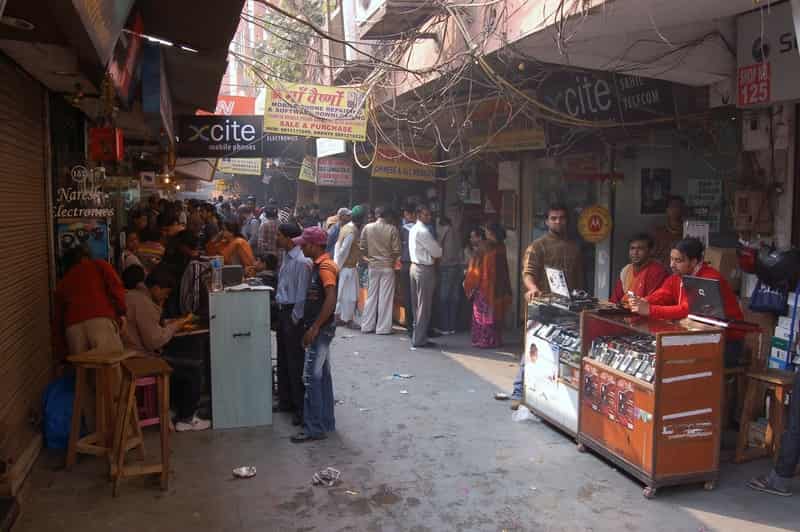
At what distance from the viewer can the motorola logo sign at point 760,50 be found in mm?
5949

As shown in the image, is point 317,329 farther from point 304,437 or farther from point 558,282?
point 558,282

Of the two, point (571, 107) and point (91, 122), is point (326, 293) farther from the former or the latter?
point (91, 122)

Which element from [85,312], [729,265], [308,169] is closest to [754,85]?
[729,265]

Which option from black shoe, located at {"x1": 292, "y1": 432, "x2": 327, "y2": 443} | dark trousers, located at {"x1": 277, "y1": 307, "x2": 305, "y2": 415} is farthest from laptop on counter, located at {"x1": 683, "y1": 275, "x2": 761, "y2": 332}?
dark trousers, located at {"x1": 277, "y1": 307, "x2": 305, "y2": 415}

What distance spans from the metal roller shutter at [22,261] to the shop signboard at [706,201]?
22.1 feet

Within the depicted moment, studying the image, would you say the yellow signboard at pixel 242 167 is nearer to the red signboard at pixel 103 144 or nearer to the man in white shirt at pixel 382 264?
the man in white shirt at pixel 382 264

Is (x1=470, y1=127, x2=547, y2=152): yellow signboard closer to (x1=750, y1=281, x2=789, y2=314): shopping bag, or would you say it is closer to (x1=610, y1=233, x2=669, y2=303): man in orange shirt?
(x1=610, y1=233, x2=669, y2=303): man in orange shirt

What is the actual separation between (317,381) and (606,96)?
4.38 metres

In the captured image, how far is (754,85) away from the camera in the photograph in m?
6.08

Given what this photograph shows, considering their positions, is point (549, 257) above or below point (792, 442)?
above

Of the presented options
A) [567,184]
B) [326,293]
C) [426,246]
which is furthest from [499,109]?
[326,293]

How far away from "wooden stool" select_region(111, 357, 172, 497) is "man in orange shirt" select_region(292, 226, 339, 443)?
131cm

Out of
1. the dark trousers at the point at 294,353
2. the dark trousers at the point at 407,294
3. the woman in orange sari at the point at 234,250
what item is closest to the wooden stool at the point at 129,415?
the dark trousers at the point at 294,353

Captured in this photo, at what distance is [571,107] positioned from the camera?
803 cm
